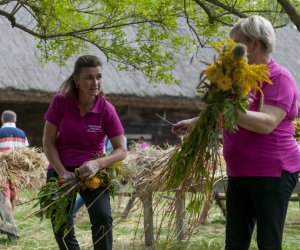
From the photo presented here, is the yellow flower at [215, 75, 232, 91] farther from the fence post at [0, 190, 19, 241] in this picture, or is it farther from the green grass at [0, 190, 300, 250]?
the fence post at [0, 190, 19, 241]

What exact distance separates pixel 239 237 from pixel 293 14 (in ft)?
6.93

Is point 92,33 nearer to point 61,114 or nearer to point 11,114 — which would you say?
point 61,114

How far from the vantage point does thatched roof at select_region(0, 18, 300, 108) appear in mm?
14961

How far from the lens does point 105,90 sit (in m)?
16.2

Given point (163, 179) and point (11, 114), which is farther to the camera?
point (11, 114)

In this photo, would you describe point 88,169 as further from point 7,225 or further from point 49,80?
point 49,80

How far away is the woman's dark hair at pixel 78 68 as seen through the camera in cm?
457

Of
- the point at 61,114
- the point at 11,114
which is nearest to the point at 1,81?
the point at 11,114

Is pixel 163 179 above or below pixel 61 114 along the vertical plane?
below

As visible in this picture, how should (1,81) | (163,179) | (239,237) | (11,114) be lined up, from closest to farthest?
(239,237), (163,179), (11,114), (1,81)

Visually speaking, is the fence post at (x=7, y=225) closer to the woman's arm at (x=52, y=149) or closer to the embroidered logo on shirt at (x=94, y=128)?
the woman's arm at (x=52, y=149)

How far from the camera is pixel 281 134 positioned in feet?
11.0

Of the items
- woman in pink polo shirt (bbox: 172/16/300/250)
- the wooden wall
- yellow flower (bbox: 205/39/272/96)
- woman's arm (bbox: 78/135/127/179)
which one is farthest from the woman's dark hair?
the wooden wall

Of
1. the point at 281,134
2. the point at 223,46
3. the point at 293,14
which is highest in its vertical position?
the point at 293,14
